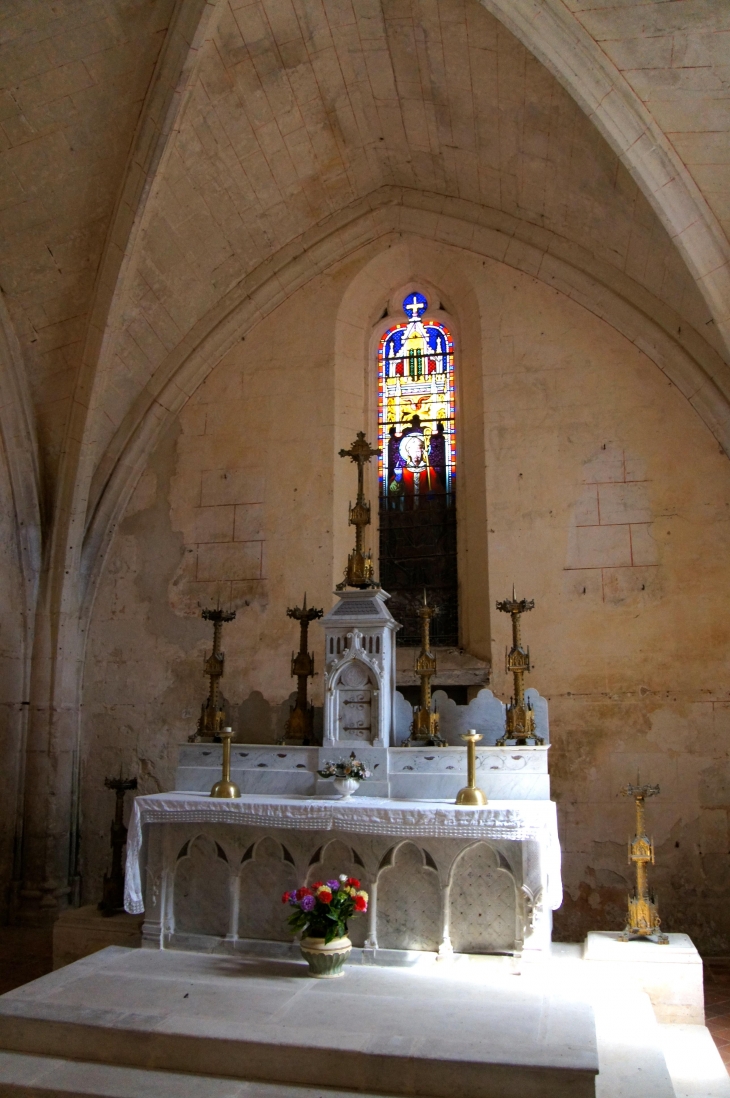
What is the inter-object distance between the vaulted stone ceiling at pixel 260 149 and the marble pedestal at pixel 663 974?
5.72 m

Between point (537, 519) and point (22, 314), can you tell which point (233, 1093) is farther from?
point (22, 314)

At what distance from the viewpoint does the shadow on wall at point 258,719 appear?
32.4 feet

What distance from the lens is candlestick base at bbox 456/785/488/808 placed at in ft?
21.0

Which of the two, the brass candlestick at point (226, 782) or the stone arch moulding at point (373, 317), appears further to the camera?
the stone arch moulding at point (373, 317)

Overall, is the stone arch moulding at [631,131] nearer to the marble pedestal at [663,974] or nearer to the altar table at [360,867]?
the altar table at [360,867]

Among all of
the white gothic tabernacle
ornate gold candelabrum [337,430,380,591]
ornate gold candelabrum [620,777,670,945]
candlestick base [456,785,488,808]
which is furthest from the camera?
ornate gold candelabrum [337,430,380,591]

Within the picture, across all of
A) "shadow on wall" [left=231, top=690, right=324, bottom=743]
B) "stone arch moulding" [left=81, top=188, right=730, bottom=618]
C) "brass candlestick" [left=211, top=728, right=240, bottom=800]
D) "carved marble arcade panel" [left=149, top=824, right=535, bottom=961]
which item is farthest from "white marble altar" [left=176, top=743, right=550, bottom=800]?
"stone arch moulding" [left=81, top=188, right=730, bottom=618]

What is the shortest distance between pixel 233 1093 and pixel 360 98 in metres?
9.21

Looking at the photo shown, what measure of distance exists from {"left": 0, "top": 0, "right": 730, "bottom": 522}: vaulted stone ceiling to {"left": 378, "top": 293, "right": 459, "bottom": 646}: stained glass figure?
1638 mm

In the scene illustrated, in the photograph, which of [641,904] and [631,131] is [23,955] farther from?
[631,131]

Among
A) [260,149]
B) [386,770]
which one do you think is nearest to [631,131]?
[260,149]

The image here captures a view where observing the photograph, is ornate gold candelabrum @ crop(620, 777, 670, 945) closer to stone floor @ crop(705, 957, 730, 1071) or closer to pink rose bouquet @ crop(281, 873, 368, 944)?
stone floor @ crop(705, 957, 730, 1071)

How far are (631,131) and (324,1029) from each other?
23.6ft

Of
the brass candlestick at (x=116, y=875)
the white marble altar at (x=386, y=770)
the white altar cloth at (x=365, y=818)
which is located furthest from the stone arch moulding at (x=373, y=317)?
the white altar cloth at (x=365, y=818)
